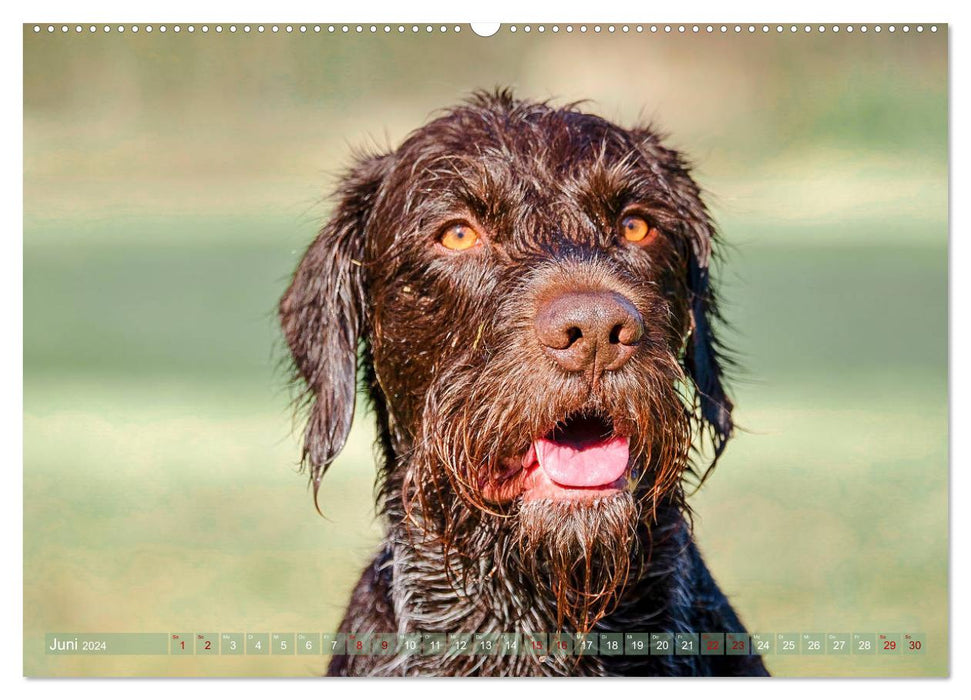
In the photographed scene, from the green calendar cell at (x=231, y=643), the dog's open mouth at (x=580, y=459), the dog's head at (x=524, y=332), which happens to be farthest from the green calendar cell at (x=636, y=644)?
the green calendar cell at (x=231, y=643)

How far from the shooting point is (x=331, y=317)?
12.0 ft

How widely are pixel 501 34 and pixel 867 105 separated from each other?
4.33 feet

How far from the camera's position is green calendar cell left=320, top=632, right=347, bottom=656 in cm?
372

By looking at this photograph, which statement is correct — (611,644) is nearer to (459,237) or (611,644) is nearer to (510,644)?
(510,644)

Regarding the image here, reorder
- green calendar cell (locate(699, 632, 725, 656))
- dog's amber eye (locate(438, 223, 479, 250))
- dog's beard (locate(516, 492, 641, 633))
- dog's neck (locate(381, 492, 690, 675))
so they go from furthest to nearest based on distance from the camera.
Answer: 1. green calendar cell (locate(699, 632, 725, 656))
2. dog's neck (locate(381, 492, 690, 675))
3. dog's amber eye (locate(438, 223, 479, 250))
4. dog's beard (locate(516, 492, 641, 633))

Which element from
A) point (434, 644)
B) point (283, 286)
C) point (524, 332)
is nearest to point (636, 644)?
point (434, 644)

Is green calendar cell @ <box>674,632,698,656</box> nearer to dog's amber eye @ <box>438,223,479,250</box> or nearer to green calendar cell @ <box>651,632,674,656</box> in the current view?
green calendar cell @ <box>651,632,674,656</box>

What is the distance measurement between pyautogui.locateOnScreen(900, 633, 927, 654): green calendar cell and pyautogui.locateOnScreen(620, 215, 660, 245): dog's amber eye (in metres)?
1.63

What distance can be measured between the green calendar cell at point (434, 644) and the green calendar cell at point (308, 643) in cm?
43

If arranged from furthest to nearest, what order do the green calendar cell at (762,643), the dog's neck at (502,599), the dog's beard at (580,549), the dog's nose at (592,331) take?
the green calendar cell at (762,643) → the dog's neck at (502,599) → the dog's beard at (580,549) → the dog's nose at (592,331)

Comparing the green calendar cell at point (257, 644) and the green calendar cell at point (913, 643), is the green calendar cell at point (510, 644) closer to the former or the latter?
the green calendar cell at point (257, 644)

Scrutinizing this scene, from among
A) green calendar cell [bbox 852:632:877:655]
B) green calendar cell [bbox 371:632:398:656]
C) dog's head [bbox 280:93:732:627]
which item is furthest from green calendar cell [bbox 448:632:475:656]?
green calendar cell [bbox 852:632:877:655]

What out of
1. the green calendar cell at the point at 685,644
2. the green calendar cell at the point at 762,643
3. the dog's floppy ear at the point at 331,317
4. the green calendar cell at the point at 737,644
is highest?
the dog's floppy ear at the point at 331,317

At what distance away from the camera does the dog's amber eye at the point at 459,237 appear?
3.33 m
